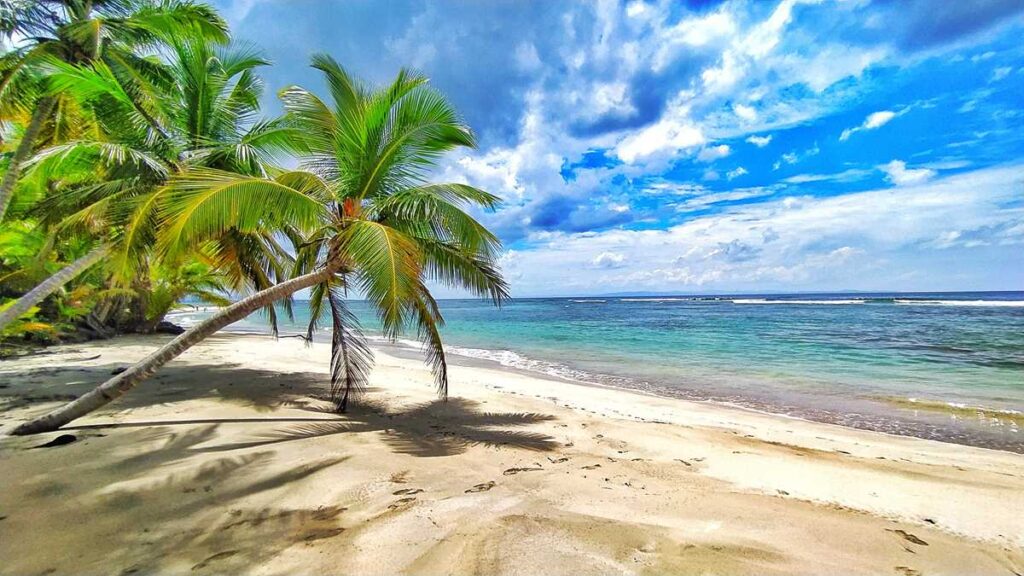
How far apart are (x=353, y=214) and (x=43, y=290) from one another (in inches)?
173

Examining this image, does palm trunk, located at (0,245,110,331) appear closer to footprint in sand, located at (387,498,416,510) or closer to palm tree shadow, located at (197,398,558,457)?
palm tree shadow, located at (197,398,558,457)

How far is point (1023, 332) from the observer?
2066cm

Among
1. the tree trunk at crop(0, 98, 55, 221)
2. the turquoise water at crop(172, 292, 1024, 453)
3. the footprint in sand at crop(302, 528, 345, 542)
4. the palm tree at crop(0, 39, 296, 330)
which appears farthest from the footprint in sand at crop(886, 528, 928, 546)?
the tree trunk at crop(0, 98, 55, 221)

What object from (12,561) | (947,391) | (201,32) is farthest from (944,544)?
(201,32)

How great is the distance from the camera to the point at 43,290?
5750 millimetres

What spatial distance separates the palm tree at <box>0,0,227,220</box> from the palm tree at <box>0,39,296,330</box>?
32cm

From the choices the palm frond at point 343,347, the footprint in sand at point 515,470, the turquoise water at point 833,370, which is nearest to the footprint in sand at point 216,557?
the footprint in sand at point 515,470

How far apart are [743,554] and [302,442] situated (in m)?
4.42

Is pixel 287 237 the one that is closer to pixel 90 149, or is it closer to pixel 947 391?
pixel 90 149

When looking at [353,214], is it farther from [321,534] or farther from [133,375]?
[321,534]

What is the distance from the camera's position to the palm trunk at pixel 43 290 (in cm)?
534

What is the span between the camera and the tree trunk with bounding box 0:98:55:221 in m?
5.94

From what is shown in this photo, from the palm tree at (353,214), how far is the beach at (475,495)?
118cm

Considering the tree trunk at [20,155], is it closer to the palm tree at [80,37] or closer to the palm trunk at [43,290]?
the palm tree at [80,37]
